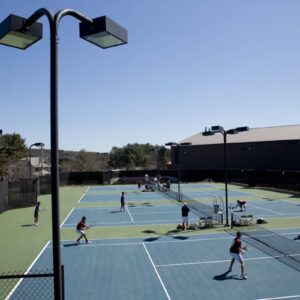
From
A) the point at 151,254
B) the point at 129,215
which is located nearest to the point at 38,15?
the point at 151,254

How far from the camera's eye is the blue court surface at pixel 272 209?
30.0m

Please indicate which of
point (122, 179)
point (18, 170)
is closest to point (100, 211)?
point (122, 179)

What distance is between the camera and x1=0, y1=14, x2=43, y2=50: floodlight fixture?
5465 millimetres

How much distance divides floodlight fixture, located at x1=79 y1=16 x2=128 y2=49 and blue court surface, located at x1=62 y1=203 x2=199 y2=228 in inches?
859

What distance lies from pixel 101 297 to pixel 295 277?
6.71 metres

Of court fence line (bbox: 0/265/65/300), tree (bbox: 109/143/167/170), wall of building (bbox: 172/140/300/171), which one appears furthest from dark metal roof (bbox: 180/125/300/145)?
court fence line (bbox: 0/265/65/300)

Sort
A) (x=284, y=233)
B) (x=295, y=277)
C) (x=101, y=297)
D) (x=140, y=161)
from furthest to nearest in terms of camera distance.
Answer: (x=140, y=161) < (x=284, y=233) < (x=295, y=277) < (x=101, y=297)

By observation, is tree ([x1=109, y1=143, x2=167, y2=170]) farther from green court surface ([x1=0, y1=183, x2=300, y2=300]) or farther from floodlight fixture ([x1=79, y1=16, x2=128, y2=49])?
floodlight fixture ([x1=79, y1=16, x2=128, y2=49])

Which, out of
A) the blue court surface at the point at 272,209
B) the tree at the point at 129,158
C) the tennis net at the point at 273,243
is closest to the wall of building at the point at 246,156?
the blue court surface at the point at 272,209

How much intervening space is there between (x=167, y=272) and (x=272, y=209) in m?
19.8

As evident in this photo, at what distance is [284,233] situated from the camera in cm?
2270

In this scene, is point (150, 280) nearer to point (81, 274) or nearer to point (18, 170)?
point (81, 274)

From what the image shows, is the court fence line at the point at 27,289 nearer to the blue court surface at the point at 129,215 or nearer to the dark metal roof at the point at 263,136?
the blue court surface at the point at 129,215

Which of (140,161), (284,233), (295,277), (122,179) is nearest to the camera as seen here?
(295,277)
